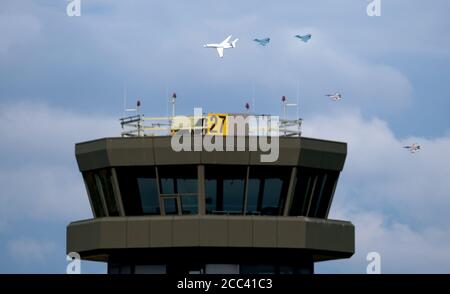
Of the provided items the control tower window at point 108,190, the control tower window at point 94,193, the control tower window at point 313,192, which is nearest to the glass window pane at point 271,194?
the control tower window at point 313,192

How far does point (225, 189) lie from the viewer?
7925cm

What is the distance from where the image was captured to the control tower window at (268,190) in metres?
79.4

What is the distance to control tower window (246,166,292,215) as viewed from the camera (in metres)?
79.4

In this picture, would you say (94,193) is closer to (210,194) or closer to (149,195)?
(149,195)

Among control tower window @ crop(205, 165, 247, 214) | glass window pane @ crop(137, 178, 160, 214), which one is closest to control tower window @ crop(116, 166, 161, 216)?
glass window pane @ crop(137, 178, 160, 214)

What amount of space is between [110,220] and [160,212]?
267 cm

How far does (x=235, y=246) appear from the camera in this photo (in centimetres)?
7744

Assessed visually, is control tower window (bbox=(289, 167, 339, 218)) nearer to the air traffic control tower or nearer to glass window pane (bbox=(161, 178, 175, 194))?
the air traffic control tower

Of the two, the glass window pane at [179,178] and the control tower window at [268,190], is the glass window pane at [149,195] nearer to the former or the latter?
the glass window pane at [179,178]

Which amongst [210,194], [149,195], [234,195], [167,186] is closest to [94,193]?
[149,195]

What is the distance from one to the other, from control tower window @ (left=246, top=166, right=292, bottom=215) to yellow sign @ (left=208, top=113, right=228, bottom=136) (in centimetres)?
285

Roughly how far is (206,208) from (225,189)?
1453 millimetres
